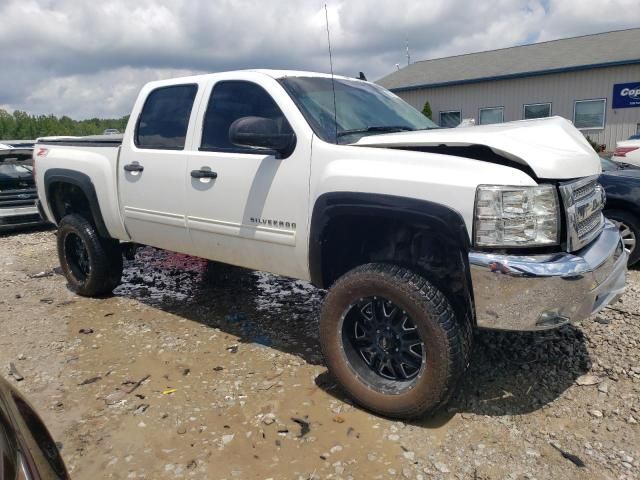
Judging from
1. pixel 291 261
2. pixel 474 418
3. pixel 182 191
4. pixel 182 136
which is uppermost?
pixel 182 136

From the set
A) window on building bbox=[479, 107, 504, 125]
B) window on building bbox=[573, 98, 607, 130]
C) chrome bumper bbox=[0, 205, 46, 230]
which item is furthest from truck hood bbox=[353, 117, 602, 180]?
window on building bbox=[479, 107, 504, 125]

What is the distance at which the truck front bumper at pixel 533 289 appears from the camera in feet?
8.35

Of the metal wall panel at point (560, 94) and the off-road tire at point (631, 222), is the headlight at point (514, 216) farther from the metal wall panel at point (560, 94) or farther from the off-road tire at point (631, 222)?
the metal wall panel at point (560, 94)

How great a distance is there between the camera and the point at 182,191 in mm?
4070

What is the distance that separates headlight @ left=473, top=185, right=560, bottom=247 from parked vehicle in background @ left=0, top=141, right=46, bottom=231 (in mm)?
8027

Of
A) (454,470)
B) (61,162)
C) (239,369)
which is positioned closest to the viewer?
(454,470)

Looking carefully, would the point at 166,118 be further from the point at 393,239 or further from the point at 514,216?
the point at 514,216

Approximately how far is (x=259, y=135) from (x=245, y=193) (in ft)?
1.74

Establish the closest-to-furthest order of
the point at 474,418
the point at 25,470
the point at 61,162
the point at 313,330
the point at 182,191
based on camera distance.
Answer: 1. the point at 25,470
2. the point at 474,418
3. the point at 182,191
4. the point at 313,330
5. the point at 61,162

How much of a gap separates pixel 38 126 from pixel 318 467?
190ft

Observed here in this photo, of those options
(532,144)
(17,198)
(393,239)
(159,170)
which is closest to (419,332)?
(393,239)

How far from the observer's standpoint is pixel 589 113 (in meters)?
21.0

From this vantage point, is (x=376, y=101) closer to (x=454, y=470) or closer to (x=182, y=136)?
(x=182, y=136)

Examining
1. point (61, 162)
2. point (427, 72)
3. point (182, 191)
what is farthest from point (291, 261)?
point (427, 72)
